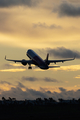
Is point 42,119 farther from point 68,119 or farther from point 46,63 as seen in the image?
point 46,63

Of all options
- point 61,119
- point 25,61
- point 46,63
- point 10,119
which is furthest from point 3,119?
point 25,61

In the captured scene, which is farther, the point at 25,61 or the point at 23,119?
the point at 25,61

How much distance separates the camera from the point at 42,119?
113 m

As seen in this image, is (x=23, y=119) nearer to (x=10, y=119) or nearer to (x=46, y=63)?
(x=10, y=119)

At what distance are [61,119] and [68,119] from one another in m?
2.49

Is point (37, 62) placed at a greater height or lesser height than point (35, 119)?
greater

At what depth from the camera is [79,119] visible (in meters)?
111

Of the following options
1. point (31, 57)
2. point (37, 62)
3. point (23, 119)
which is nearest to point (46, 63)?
point (37, 62)

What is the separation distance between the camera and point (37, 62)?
18450cm

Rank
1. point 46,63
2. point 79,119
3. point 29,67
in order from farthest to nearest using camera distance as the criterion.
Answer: point 29,67, point 46,63, point 79,119

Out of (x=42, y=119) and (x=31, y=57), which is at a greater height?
(x=31, y=57)

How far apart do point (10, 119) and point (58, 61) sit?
263ft

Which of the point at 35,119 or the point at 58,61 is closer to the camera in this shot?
the point at 35,119

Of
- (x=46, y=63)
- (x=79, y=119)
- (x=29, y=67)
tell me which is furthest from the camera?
(x=29, y=67)
